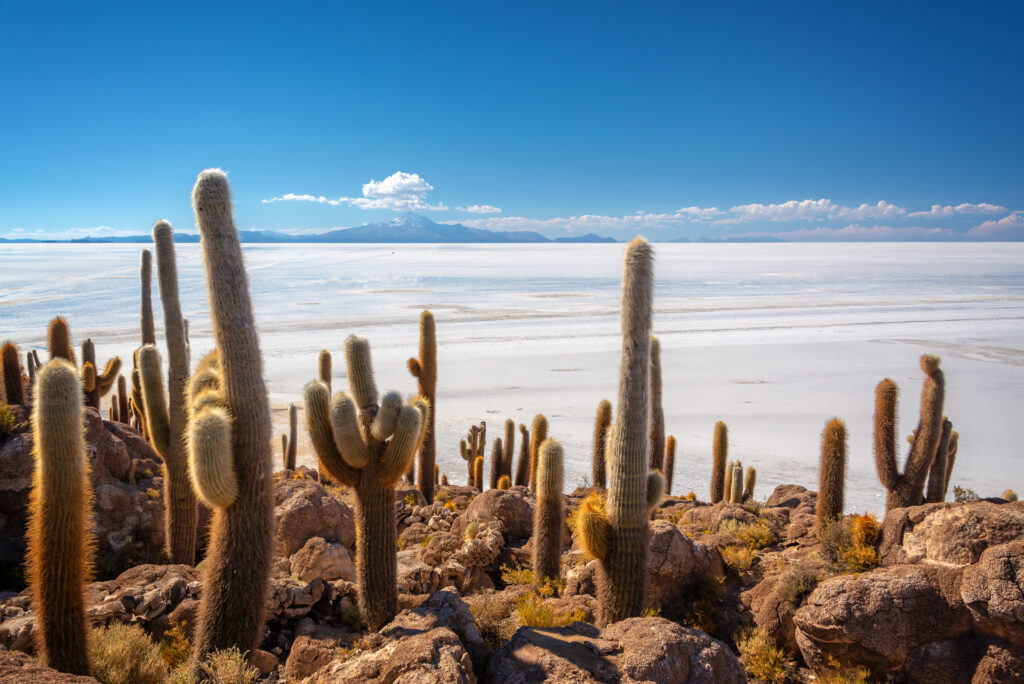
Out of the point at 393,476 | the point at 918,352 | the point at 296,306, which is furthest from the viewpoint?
the point at 296,306

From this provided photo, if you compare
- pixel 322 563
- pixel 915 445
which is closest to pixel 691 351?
pixel 915 445

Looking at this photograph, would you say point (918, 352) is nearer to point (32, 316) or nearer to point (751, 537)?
point (751, 537)

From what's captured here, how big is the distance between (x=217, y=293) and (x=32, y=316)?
4200 centimetres

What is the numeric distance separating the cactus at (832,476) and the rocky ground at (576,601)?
529 mm

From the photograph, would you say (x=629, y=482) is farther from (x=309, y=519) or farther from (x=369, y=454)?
(x=309, y=519)

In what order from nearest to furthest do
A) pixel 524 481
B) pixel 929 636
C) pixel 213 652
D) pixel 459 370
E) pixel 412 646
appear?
1. pixel 412 646
2. pixel 213 652
3. pixel 929 636
4. pixel 524 481
5. pixel 459 370

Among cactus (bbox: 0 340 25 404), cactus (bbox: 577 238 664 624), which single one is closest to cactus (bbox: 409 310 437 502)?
cactus (bbox: 577 238 664 624)

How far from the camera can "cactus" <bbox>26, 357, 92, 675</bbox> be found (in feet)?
14.0

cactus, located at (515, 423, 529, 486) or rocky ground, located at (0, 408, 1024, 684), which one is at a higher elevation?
rocky ground, located at (0, 408, 1024, 684)

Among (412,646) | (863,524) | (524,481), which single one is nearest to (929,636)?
(863,524)

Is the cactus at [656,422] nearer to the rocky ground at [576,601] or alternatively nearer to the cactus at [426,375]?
the rocky ground at [576,601]

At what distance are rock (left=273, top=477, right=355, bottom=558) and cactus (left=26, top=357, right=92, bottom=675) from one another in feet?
12.6

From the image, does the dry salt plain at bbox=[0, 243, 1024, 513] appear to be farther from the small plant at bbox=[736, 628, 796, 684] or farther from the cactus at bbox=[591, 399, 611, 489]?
the small plant at bbox=[736, 628, 796, 684]

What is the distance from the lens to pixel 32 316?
123ft
